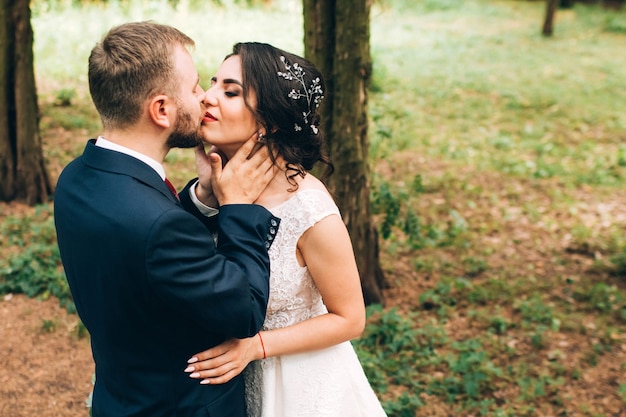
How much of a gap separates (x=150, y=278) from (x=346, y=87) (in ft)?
10.3

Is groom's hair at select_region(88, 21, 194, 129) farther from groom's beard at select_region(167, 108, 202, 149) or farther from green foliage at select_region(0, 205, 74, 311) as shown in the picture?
green foliage at select_region(0, 205, 74, 311)

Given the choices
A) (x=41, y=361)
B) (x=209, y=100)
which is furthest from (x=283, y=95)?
(x=41, y=361)

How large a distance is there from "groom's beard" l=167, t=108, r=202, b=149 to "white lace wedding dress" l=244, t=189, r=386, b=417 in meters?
0.44

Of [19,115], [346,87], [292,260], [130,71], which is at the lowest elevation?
[19,115]

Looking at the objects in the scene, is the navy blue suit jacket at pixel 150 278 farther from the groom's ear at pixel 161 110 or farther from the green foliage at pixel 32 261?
the green foliage at pixel 32 261

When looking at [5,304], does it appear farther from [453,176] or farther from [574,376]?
[453,176]

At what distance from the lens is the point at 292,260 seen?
89.9 inches

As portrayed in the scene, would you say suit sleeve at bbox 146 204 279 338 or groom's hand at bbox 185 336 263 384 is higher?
suit sleeve at bbox 146 204 279 338

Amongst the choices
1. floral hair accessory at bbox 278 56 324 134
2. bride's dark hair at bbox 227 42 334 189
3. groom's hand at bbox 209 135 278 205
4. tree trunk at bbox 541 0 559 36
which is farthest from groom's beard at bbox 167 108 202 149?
tree trunk at bbox 541 0 559 36

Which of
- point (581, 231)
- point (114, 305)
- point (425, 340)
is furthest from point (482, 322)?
point (114, 305)

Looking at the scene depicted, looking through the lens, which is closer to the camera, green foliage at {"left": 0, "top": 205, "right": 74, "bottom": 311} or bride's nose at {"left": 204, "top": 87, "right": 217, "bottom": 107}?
bride's nose at {"left": 204, "top": 87, "right": 217, "bottom": 107}

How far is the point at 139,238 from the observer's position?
170cm

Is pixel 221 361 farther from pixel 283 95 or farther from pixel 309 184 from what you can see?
pixel 283 95

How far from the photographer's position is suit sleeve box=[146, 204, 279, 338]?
171 centimetres
